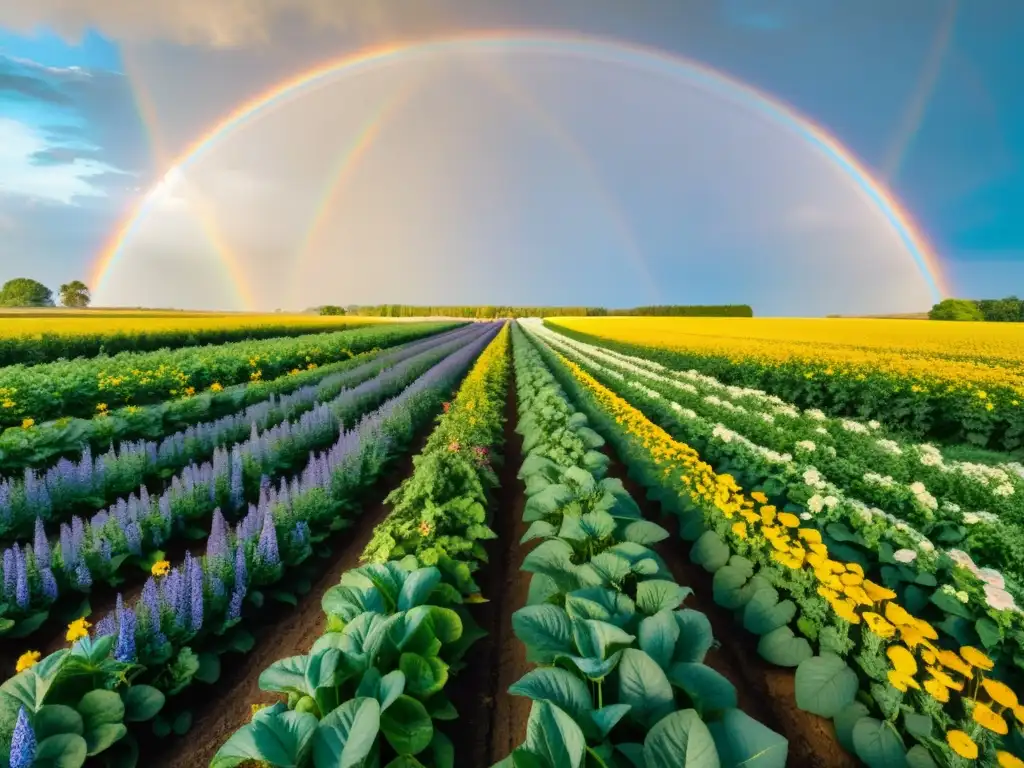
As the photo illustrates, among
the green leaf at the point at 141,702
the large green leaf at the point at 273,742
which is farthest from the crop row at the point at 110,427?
the large green leaf at the point at 273,742

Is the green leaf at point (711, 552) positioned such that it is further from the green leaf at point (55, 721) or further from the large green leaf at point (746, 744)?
the green leaf at point (55, 721)

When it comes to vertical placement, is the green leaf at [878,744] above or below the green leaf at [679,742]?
below

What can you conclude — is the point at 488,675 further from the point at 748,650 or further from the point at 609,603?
the point at 748,650

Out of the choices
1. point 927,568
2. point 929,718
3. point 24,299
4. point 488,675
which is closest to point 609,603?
point 488,675

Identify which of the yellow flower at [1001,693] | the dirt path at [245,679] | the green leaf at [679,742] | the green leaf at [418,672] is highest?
the green leaf at [679,742]

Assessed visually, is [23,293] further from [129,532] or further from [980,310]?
[980,310]

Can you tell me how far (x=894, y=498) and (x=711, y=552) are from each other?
2320mm

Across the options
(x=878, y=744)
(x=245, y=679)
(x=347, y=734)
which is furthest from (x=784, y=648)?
(x=245, y=679)

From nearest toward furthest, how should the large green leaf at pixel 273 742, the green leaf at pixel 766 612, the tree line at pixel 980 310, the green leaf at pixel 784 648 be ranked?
1. the large green leaf at pixel 273 742
2. the green leaf at pixel 784 648
3. the green leaf at pixel 766 612
4. the tree line at pixel 980 310

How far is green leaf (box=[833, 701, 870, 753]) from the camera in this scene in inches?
111

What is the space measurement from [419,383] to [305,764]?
11.4 metres

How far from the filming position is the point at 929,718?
250cm

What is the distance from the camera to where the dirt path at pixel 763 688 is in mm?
2959

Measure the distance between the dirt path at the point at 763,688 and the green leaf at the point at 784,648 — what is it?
27 cm
